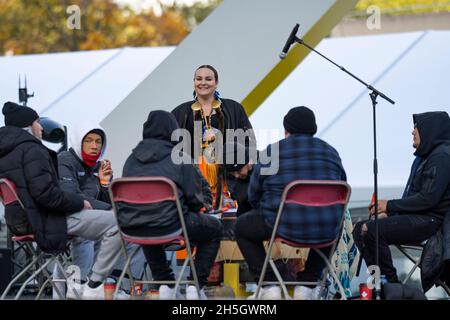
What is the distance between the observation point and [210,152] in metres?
6.86

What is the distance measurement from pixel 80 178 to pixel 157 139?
1.45 metres

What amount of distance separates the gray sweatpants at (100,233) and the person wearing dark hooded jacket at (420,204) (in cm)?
167

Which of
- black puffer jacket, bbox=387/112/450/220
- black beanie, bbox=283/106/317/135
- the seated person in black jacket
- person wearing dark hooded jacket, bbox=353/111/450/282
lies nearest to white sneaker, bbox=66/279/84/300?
the seated person in black jacket

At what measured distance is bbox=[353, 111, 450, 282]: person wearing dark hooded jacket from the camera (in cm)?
618

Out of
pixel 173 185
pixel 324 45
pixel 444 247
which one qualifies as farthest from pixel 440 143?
pixel 324 45

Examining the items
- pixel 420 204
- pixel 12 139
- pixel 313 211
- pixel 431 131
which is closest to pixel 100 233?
pixel 12 139

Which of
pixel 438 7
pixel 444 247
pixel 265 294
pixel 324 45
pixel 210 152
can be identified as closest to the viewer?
pixel 265 294

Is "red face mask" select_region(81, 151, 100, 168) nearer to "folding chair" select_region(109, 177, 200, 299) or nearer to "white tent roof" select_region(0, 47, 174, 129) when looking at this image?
"folding chair" select_region(109, 177, 200, 299)

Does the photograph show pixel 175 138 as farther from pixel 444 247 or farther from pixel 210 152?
pixel 444 247

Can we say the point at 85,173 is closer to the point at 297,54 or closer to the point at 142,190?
the point at 142,190

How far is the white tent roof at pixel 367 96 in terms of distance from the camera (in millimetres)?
9516

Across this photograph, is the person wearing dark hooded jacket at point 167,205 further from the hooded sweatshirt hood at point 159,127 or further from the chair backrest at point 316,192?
the chair backrest at point 316,192

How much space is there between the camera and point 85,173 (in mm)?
7082
